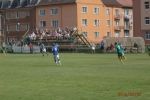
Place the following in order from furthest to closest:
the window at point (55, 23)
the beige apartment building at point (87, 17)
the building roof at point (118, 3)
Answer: the building roof at point (118, 3), the window at point (55, 23), the beige apartment building at point (87, 17)

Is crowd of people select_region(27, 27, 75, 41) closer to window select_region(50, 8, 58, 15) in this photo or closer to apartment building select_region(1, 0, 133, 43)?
apartment building select_region(1, 0, 133, 43)

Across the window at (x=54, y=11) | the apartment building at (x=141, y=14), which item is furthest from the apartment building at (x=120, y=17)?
the apartment building at (x=141, y=14)

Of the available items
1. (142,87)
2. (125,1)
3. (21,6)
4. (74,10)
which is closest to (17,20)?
(21,6)

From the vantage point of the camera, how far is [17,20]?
13288 cm

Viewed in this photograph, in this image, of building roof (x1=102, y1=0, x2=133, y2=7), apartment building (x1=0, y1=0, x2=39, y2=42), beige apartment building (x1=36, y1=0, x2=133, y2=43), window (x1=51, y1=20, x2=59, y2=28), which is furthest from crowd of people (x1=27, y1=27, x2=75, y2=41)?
building roof (x1=102, y1=0, x2=133, y2=7)

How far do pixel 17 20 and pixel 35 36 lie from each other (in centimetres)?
3199

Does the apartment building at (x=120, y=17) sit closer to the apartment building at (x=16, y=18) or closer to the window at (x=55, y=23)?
the window at (x=55, y=23)

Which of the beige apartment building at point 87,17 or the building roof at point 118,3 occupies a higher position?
the building roof at point 118,3

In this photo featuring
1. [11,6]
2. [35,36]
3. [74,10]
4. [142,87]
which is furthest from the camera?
[11,6]

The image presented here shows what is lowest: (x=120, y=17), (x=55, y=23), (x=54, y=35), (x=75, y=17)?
(x=54, y=35)

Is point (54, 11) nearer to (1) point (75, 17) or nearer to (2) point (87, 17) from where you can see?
(1) point (75, 17)

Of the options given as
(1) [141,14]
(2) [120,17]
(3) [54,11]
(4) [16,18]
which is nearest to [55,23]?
(3) [54,11]

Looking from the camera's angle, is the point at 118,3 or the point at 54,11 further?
the point at 118,3

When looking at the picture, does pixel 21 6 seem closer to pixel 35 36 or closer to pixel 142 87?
pixel 35 36
